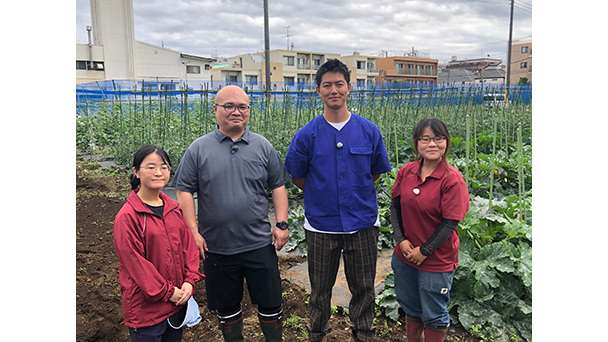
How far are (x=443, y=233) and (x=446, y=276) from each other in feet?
0.83

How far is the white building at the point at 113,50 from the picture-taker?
2808 centimetres

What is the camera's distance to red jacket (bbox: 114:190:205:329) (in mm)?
1719

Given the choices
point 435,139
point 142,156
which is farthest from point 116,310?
point 435,139

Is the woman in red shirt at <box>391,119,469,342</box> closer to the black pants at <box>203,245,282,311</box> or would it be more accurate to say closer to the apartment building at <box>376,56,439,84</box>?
the black pants at <box>203,245,282,311</box>

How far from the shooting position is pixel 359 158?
2281 millimetres

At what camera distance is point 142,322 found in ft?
5.82

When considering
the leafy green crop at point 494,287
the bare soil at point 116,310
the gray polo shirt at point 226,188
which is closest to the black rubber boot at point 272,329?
the bare soil at point 116,310

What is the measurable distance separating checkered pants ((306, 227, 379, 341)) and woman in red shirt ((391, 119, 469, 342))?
0.76 ft

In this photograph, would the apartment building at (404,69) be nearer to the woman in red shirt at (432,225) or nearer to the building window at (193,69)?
the building window at (193,69)

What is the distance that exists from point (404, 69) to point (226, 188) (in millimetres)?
62064

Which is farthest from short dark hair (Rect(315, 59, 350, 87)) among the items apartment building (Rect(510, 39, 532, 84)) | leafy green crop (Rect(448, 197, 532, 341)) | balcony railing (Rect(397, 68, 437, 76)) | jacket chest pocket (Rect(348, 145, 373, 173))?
apartment building (Rect(510, 39, 532, 84))

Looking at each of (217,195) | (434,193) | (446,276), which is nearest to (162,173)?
(217,195)

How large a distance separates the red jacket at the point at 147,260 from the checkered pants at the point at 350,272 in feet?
2.58

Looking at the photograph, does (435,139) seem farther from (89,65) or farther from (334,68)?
(89,65)
